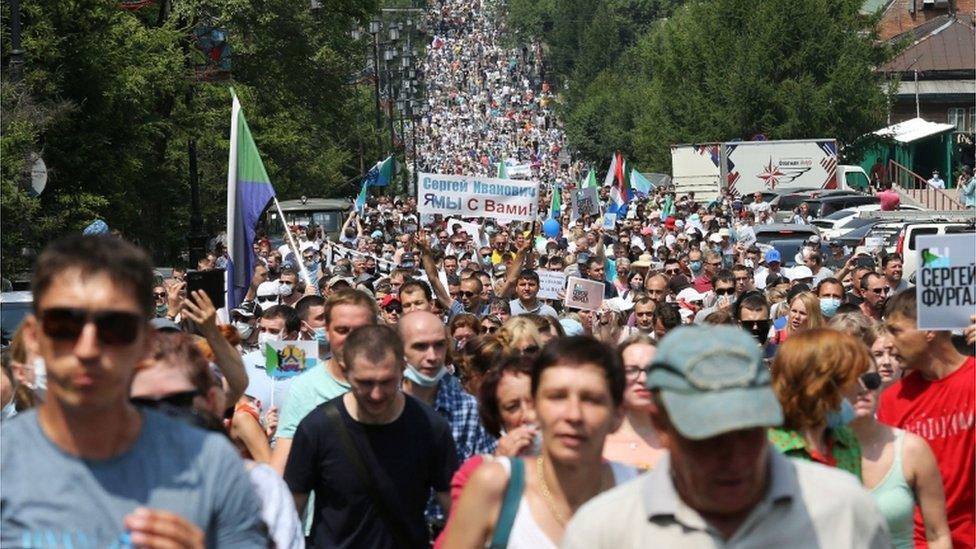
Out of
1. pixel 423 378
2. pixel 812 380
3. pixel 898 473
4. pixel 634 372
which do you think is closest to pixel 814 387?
pixel 812 380

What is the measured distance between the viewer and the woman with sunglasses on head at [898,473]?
5.33 metres

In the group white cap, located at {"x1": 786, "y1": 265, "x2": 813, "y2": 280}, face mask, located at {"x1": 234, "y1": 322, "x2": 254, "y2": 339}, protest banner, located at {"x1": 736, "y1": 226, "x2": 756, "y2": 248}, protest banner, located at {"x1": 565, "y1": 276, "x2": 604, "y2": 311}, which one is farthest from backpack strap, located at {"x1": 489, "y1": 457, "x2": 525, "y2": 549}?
protest banner, located at {"x1": 736, "y1": 226, "x2": 756, "y2": 248}

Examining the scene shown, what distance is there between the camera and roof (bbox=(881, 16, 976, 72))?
271 feet

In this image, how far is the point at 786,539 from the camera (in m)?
3.43

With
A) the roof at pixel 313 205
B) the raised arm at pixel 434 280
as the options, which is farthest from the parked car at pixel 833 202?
the raised arm at pixel 434 280

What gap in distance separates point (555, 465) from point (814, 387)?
0.74 metres

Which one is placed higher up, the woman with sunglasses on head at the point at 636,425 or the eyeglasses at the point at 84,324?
the eyeglasses at the point at 84,324

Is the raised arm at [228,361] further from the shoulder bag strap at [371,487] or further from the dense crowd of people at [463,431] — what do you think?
the shoulder bag strap at [371,487]

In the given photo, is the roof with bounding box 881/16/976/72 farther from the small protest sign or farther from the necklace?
the necklace

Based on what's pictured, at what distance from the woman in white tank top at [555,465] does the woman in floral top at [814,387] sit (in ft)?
1.57

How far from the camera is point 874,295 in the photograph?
558 inches

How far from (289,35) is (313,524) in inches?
1637

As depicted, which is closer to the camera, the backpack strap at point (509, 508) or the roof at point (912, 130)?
the backpack strap at point (509, 508)

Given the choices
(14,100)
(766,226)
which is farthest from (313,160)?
(14,100)
